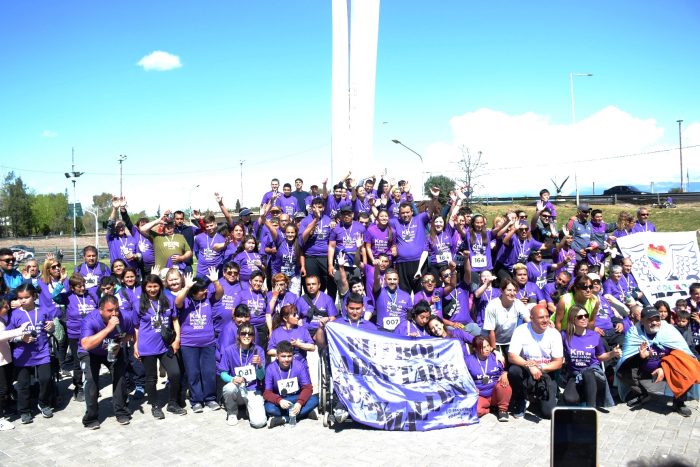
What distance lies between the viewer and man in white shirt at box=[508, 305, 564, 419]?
276 inches

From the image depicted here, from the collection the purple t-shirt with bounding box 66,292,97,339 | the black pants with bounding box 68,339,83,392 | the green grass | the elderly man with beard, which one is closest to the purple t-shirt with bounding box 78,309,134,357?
the purple t-shirt with bounding box 66,292,97,339

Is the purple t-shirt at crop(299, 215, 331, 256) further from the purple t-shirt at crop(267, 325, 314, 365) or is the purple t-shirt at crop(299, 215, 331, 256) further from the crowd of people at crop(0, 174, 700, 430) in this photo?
the purple t-shirt at crop(267, 325, 314, 365)

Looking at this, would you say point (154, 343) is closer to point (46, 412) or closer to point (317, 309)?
point (46, 412)

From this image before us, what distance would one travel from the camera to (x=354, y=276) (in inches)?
367

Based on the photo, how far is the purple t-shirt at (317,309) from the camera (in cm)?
798

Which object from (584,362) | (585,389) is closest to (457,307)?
(584,362)

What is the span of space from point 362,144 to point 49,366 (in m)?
14.9

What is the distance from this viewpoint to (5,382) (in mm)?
7133

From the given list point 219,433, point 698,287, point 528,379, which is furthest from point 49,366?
point 698,287

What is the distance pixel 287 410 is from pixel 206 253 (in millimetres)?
4192

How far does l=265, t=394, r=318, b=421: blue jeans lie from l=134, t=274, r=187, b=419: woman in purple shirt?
132cm

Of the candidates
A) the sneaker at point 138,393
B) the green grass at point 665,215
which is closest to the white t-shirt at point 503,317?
the sneaker at point 138,393

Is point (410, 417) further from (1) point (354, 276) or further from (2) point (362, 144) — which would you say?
(2) point (362, 144)

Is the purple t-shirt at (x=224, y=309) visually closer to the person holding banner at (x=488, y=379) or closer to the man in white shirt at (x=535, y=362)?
the person holding banner at (x=488, y=379)
